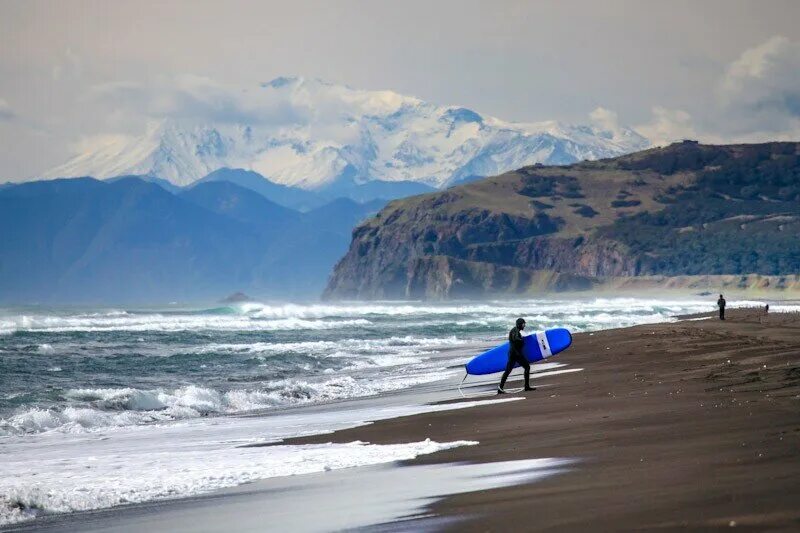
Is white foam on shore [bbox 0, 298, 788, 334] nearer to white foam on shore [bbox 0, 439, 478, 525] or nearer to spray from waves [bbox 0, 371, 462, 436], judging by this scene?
spray from waves [bbox 0, 371, 462, 436]

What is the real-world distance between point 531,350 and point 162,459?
13.5 m

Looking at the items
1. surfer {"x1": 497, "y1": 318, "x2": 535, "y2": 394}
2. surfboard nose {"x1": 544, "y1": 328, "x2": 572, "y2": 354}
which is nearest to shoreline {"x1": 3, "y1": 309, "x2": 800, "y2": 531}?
surfer {"x1": 497, "y1": 318, "x2": 535, "y2": 394}

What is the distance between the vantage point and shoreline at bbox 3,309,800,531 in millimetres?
7637

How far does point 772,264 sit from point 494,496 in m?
185

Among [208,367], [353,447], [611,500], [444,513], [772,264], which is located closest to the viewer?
[611,500]

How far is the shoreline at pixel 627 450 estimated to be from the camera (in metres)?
7.64

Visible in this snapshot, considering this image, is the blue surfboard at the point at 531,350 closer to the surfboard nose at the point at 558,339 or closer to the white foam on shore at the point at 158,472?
the surfboard nose at the point at 558,339

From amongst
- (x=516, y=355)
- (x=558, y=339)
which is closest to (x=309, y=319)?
(x=558, y=339)

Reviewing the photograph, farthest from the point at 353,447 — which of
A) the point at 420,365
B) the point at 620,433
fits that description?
the point at 420,365

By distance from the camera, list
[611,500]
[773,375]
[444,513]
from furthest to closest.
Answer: [773,375] < [444,513] < [611,500]

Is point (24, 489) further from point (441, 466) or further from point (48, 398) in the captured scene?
point (48, 398)

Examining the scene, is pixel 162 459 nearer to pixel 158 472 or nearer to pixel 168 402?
pixel 158 472

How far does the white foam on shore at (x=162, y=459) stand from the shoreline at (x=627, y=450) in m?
0.49

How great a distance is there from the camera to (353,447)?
47.2 ft
